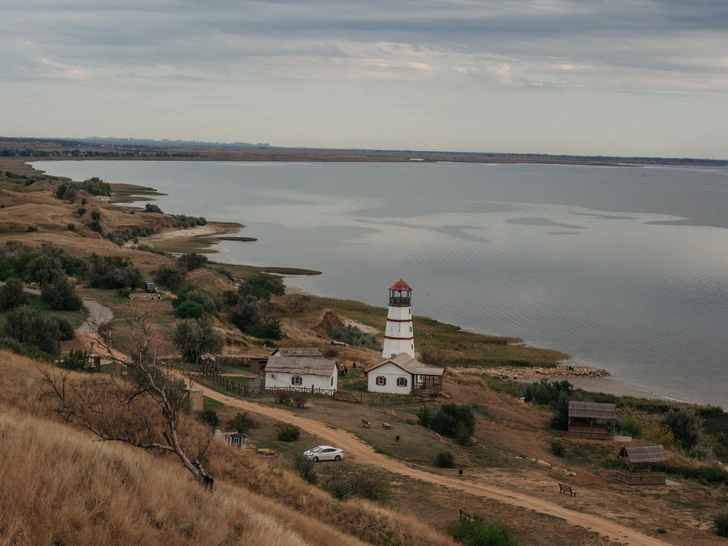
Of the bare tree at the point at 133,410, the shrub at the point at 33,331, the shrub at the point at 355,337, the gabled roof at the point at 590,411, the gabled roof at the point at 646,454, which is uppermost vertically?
the bare tree at the point at 133,410

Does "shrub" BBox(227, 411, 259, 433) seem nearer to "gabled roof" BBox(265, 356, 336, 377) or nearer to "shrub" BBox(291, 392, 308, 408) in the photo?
"shrub" BBox(291, 392, 308, 408)

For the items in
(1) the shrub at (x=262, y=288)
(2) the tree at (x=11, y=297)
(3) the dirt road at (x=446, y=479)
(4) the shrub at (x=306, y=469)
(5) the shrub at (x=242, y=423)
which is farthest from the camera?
(1) the shrub at (x=262, y=288)

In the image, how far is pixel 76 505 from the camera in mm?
9398

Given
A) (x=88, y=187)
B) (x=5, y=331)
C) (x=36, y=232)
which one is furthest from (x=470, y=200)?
(x=5, y=331)

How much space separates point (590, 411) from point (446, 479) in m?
11.5

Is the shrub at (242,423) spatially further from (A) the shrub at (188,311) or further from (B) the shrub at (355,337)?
(B) the shrub at (355,337)

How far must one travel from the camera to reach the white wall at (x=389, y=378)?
111ft

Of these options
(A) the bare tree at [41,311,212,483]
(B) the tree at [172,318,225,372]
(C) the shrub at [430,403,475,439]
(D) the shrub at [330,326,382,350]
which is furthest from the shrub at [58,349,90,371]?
(D) the shrub at [330,326,382,350]

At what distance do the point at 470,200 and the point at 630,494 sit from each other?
506ft

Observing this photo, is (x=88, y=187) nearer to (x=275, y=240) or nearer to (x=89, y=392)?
(x=275, y=240)

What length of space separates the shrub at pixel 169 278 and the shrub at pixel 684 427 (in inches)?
1285

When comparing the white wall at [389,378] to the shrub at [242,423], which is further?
the white wall at [389,378]

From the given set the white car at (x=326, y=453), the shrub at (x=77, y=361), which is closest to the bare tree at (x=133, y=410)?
the white car at (x=326, y=453)

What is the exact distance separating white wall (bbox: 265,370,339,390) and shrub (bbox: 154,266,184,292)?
77.2 ft
